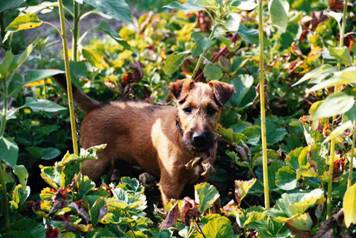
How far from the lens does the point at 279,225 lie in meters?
2.92

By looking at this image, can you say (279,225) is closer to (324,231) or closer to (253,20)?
(324,231)

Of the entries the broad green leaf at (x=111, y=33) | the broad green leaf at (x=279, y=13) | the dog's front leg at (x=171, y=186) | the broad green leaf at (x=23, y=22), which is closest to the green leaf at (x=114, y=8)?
the broad green leaf at (x=23, y=22)

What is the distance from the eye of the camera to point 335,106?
7.93ft

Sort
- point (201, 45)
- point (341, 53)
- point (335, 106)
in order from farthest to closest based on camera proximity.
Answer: point (201, 45), point (341, 53), point (335, 106)

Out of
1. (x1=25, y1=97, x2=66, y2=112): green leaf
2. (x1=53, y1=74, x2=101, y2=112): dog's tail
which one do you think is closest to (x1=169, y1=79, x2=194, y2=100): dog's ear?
(x1=53, y1=74, x2=101, y2=112): dog's tail

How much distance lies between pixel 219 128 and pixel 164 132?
34 cm

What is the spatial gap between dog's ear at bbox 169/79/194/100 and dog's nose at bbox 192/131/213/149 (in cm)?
28

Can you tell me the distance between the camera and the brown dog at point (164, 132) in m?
3.77

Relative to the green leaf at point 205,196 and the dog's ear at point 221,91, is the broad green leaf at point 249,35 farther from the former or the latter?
the green leaf at point 205,196

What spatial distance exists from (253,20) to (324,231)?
3.17 meters

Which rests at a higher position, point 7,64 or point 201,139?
point 7,64

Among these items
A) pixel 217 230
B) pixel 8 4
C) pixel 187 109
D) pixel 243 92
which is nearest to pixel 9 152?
pixel 8 4

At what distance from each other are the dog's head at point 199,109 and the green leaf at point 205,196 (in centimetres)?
61

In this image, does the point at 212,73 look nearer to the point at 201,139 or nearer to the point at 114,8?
the point at 201,139
